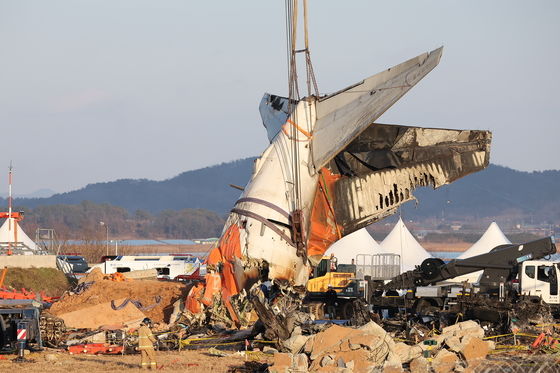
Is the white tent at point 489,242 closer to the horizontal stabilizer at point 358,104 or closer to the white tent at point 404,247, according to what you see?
the white tent at point 404,247

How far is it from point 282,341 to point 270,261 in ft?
24.3

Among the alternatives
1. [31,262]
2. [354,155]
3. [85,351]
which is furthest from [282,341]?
[31,262]

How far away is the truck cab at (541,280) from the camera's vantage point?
30469 mm

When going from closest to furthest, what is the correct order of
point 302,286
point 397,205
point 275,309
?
point 275,309 → point 302,286 → point 397,205

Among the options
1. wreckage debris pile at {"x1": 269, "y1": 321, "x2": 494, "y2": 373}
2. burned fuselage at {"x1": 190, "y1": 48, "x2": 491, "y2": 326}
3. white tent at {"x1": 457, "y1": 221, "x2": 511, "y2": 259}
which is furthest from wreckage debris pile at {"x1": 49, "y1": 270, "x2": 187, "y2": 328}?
white tent at {"x1": 457, "y1": 221, "x2": 511, "y2": 259}

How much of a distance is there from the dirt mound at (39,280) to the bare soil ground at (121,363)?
21.7 m

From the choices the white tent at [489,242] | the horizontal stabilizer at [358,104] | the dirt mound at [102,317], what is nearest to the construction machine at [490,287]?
the horizontal stabilizer at [358,104]

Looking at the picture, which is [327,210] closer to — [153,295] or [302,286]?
[302,286]

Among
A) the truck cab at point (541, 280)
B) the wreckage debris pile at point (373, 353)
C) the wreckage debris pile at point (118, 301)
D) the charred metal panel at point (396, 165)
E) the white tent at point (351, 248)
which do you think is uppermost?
the charred metal panel at point (396, 165)

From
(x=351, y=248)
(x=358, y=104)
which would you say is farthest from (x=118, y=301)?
(x=351, y=248)

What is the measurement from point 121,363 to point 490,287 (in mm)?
13696

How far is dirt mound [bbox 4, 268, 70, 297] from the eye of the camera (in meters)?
46.3

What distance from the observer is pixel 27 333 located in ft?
80.5

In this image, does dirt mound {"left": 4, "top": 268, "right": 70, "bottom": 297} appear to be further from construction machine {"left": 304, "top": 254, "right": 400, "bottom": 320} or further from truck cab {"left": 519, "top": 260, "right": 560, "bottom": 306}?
truck cab {"left": 519, "top": 260, "right": 560, "bottom": 306}
